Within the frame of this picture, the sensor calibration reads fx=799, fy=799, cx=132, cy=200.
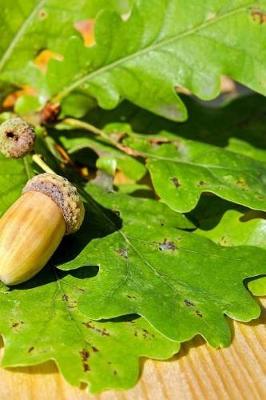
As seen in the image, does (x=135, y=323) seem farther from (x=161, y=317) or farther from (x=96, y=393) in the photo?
(x=96, y=393)

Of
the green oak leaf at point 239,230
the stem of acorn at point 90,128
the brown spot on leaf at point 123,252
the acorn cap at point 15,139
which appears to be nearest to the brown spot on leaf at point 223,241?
the green oak leaf at point 239,230

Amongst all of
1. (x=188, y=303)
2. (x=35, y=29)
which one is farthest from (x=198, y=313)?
(x=35, y=29)

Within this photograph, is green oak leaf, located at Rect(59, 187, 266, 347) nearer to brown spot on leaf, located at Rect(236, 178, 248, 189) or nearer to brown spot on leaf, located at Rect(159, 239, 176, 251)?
brown spot on leaf, located at Rect(159, 239, 176, 251)

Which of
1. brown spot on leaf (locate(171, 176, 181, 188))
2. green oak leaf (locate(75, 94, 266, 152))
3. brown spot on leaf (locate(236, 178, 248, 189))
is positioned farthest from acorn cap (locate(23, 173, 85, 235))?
green oak leaf (locate(75, 94, 266, 152))

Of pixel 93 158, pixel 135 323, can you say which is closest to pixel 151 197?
pixel 93 158

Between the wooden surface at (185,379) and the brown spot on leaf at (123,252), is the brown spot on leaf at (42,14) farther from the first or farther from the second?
the wooden surface at (185,379)

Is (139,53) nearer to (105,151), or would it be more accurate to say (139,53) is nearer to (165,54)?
(165,54)

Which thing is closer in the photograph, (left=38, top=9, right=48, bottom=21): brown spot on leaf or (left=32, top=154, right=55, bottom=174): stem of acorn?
(left=32, top=154, right=55, bottom=174): stem of acorn
